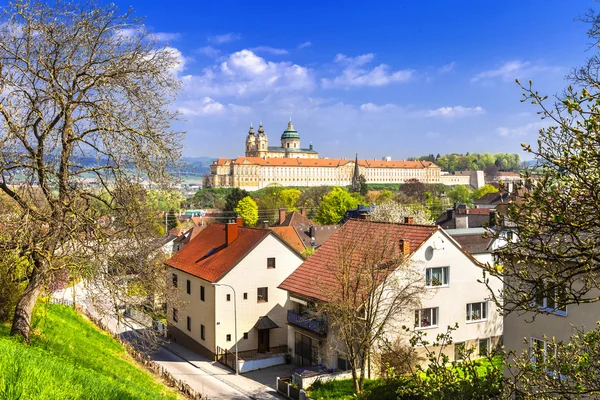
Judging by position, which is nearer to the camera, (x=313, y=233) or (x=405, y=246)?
(x=405, y=246)

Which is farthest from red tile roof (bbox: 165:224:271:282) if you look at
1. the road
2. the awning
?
the road

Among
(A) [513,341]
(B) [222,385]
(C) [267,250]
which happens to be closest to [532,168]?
(A) [513,341]

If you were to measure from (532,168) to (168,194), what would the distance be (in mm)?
9273

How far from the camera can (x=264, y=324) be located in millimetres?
30016

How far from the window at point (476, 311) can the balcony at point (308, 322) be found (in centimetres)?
752

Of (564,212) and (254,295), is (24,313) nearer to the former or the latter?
(564,212)

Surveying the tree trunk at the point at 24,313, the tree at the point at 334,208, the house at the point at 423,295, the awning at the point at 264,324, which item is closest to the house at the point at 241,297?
the awning at the point at 264,324

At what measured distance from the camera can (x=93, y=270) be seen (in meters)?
12.4

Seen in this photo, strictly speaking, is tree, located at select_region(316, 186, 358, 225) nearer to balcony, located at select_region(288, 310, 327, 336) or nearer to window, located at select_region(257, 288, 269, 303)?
window, located at select_region(257, 288, 269, 303)

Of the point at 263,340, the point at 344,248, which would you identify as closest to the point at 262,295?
the point at 263,340

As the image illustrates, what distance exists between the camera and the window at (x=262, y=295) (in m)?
30.6

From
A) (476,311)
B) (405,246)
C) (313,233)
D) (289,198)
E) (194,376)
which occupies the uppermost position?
(289,198)

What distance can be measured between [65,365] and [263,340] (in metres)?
19.9

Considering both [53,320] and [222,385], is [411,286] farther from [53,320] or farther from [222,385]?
[53,320]
